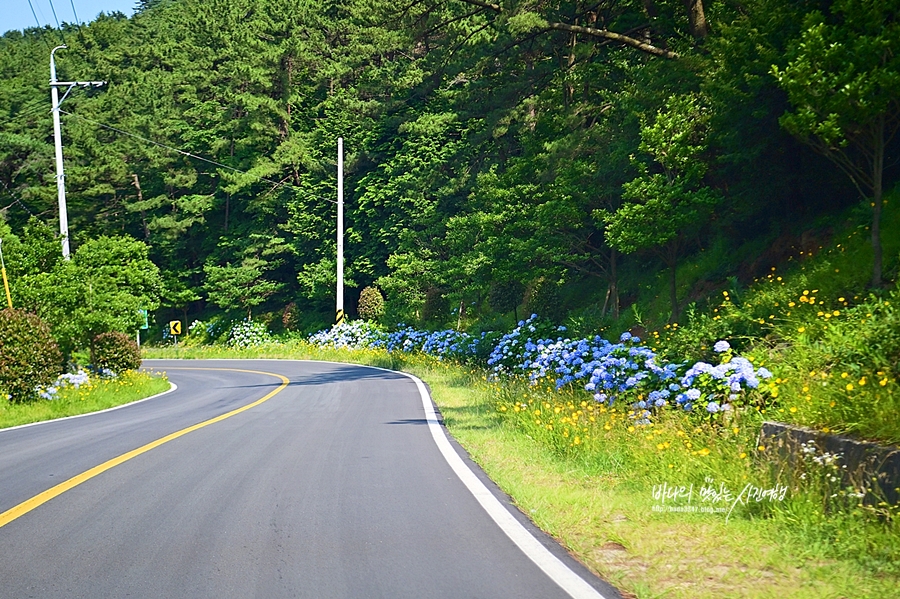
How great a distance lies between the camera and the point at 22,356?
18.3m

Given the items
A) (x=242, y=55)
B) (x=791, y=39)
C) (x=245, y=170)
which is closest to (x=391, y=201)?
(x=245, y=170)

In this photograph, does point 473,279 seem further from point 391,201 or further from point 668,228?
point 668,228

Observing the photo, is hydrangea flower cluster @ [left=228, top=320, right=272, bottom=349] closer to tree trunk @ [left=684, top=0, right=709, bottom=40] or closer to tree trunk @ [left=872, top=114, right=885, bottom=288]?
tree trunk @ [left=684, top=0, right=709, bottom=40]

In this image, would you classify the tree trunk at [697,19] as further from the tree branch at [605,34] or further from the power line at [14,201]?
the power line at [14,201]

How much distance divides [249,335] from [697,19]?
38532 mm

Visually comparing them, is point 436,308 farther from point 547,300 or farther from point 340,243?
point 547,300

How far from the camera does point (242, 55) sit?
2333 inches

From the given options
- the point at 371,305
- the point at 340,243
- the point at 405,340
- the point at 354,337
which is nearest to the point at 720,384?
the point at 405,340

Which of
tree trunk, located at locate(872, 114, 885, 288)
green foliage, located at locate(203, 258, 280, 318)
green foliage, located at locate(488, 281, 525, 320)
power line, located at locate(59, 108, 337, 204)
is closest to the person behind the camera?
tree trunk, located at locate(872, 114, 885, 288)

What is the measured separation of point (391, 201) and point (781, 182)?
34.0m

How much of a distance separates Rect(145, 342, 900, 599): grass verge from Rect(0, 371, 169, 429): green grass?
10.7 m

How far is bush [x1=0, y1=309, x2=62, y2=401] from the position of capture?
18.0m

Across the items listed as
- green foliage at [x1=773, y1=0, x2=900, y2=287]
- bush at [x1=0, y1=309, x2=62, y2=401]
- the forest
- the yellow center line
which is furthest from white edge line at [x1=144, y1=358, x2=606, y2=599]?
bush at [x1=0, y1=309, x2=62, y2=401]

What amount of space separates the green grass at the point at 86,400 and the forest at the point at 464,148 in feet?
9.65
